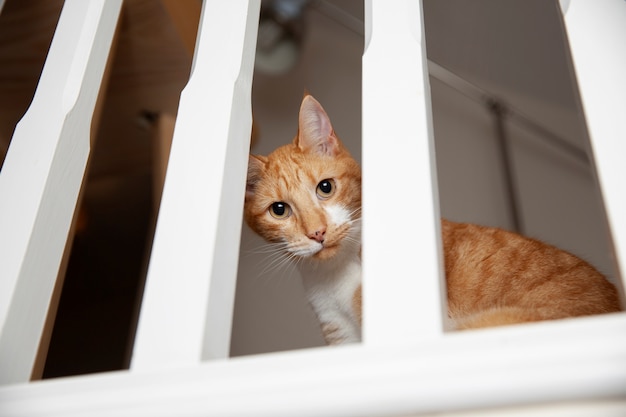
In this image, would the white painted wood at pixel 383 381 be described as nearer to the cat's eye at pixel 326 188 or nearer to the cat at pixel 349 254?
the cat at pixel 349 254

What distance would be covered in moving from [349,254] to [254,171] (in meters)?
0.34

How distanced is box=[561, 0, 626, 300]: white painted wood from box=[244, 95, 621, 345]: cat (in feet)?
0.80

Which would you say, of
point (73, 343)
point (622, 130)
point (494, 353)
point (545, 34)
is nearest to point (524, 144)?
point (545, 34)

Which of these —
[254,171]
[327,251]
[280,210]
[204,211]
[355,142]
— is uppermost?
[355,142]

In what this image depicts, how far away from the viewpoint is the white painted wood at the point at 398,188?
1.91ft

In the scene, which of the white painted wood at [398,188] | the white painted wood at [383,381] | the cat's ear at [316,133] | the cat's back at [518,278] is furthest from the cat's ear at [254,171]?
the white painted wood at [383,381]

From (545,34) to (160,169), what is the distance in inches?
67.0

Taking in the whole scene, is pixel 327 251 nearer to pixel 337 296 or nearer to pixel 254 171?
pixel 337 296

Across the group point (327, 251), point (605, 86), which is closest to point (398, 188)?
point (605, 86)

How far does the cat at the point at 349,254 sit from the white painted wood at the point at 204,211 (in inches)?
14.4

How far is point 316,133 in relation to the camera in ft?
4.34

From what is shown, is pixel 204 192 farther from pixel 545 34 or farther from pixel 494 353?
pixel 545 34

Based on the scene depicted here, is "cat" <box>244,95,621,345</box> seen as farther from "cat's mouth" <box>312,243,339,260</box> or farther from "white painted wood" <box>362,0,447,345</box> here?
"white painted wood" <box>362,0,447,345</box>

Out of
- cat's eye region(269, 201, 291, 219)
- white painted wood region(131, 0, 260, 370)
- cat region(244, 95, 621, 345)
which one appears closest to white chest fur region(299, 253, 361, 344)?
cat region(244, 95, 621, 345)
